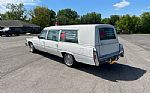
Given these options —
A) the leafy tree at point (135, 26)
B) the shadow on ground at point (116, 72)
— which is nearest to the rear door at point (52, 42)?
the shadow on ground at point (116, 72)

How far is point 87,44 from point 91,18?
283 feet

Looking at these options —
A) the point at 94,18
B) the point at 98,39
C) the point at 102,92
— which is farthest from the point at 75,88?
the point at 94,18

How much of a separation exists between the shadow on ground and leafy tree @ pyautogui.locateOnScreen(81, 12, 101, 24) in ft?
268

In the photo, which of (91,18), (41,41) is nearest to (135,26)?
(91,18)

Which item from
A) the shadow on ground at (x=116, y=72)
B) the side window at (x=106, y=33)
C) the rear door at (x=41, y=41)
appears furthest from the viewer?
the rear door at (x=41, y=41)

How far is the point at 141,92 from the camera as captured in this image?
5.27 m

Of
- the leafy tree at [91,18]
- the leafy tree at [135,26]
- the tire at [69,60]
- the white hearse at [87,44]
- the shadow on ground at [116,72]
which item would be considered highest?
the leafy tree at [91,18]

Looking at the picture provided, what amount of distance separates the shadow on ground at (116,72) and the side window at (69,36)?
1.25 m

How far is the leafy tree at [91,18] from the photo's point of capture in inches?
3548

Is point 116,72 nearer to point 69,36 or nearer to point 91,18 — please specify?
point 69,36

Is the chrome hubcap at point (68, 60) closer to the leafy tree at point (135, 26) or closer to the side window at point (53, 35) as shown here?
the side window at point (53, 35)

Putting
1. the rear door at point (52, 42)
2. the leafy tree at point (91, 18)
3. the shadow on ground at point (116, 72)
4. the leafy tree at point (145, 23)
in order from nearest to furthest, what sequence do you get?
the shadow on ground at point (116, 72) → the rear door at point (52, 42) → the leafy tree at point (145, 23) → the leafy tree at point (91, 18)

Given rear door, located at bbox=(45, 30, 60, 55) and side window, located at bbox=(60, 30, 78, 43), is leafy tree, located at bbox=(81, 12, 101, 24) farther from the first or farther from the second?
side window, located at bbox=(60, 30, 78, 43)

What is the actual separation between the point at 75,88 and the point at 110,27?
3.30 meters
